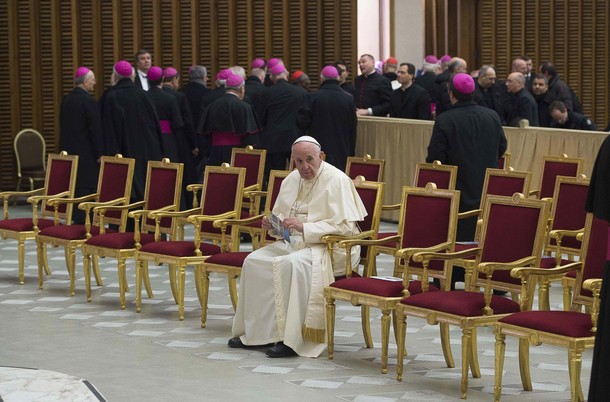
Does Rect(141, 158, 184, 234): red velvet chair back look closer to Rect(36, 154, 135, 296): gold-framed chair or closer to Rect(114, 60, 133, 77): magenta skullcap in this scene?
Rect(36, 154, 135, 296): gold-framed chair

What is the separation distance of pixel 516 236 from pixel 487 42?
12.8m

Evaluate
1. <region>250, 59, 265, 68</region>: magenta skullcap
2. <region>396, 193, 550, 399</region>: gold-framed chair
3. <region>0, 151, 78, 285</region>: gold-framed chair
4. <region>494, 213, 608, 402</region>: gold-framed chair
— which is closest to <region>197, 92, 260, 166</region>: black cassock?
<region>0, 151, 78, 285</region>: gold-framed chair

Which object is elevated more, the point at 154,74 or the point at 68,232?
the point at 154,74

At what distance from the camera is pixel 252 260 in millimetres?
7852

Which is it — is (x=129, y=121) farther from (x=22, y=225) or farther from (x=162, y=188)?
(x=162, y=188)

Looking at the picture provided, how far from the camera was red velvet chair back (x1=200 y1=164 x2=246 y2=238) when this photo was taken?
9133 millimetres

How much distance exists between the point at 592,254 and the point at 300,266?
1906mm

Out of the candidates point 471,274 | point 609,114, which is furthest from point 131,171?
point 609,114

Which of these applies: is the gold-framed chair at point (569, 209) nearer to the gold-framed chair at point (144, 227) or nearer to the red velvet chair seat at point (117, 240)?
the gold-framed chair at point (144, 227)

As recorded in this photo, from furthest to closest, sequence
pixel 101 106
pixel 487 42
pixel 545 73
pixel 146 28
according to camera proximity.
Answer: pixel 487 42 → pixel 146 28 → pixel 545 73 → pixel 101 106

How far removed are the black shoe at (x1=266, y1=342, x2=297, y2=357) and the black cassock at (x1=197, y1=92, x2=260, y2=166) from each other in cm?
537

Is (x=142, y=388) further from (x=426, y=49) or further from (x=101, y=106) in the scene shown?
(x=426, y=49)

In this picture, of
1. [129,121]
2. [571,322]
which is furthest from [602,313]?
[129,121]

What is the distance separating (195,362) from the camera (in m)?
7.47
